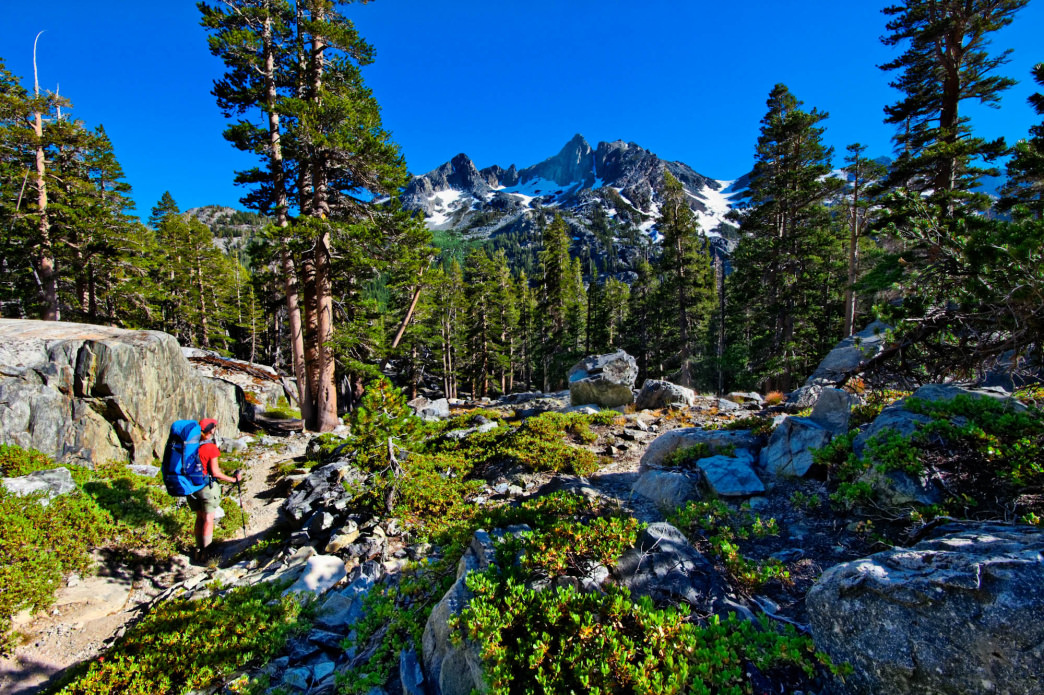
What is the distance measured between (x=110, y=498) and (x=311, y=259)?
9019 mm

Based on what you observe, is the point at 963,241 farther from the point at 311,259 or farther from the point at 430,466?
the point at 311,259

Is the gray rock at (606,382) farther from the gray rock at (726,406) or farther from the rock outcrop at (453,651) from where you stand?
the rock outcrop at (453,651)

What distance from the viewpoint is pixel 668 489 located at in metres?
6.67

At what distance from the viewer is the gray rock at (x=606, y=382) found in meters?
19.3

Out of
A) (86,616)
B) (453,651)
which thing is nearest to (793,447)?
(453,651)

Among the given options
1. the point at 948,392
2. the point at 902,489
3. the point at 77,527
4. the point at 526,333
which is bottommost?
the point at 77,527

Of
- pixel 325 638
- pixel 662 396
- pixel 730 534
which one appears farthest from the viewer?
pixel 662 396

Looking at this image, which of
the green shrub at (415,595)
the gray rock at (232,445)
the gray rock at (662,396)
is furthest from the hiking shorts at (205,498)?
the gray rock at (662,396)

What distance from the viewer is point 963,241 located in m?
5.19

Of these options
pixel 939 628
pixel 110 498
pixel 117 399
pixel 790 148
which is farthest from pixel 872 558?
pixel 790 148

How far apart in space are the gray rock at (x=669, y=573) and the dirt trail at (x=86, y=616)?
587 cm

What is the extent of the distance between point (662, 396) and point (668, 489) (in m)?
10.8

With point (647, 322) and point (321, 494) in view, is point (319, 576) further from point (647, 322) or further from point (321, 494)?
point (647, 322)

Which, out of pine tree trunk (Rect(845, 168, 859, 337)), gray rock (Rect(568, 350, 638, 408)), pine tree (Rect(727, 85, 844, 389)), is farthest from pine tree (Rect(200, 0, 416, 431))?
pine tree trunk (Rect(845, 168, 859, 337))
